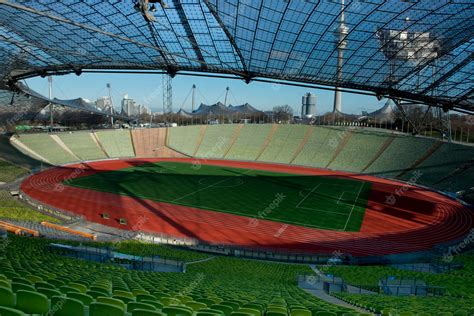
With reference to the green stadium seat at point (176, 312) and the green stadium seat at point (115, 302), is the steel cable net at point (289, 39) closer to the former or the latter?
the green stadium seat at point (115, 302)

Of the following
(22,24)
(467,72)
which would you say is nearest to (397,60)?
(467,72)

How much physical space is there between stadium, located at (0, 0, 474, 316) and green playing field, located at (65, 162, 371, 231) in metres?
0.36

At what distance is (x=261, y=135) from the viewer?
73.6m

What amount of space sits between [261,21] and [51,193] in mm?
32824

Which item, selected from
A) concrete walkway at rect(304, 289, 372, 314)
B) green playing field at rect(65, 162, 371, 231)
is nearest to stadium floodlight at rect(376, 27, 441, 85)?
green playing field at rect(65, 162, 371, 231)

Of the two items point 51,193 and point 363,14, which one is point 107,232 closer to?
point 51,193

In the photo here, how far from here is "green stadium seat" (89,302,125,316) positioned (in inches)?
164

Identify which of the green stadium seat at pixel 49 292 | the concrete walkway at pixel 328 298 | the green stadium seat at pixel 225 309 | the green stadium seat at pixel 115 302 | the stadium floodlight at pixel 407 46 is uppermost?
the stadium floodlight at pixel 407 46

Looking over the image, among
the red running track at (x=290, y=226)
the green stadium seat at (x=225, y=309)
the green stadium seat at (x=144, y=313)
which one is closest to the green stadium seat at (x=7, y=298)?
the green stadium seat at (x=144, y=313)

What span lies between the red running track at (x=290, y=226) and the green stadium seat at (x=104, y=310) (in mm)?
23231

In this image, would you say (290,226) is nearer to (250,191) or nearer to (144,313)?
(250,191)

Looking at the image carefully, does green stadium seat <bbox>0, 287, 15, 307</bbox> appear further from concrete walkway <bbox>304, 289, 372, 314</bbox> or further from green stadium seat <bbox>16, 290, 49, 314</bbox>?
concrete walkway <bbox>304, 289, 372, 314</bbox>

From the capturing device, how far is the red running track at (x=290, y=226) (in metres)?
27.7

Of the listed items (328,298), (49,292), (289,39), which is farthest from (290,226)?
(49,292)
